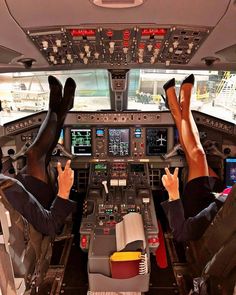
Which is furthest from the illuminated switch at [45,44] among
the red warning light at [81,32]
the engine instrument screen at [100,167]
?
the engine instrument screen at [100,167]

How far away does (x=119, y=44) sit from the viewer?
2.37m

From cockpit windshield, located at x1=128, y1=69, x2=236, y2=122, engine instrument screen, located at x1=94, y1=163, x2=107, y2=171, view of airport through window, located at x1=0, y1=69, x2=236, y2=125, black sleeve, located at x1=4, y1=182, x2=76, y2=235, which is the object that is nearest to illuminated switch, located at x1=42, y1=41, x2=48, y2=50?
black sleeve, located at x1=4, y1=182, x2=76, y2=235

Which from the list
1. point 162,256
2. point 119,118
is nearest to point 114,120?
point 119,118

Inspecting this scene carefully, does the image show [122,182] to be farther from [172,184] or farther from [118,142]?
[172,184]

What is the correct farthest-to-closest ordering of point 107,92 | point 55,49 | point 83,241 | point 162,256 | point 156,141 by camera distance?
point 107,92 → point 156,141 → point 162,256 → point 83,241 → point 55,49

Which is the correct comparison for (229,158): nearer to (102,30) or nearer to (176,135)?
(176,135)

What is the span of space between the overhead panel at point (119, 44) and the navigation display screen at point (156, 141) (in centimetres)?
98

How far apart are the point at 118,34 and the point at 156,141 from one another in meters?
1.93

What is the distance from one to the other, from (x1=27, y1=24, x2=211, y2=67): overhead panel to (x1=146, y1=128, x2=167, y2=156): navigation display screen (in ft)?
3.22

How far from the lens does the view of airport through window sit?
12.9 feet

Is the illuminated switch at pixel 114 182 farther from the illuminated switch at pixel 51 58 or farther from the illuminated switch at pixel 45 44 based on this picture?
the illuminated switch at pixel 45 44

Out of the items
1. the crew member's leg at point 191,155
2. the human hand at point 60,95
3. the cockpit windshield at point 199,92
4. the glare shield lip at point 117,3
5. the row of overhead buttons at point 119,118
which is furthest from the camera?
the cockpit windshield at point 199,92

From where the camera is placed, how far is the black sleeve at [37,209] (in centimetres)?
218

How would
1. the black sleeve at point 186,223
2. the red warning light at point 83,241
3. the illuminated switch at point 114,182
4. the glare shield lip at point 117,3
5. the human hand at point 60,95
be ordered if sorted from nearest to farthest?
1. the glare shield lip at point 117,3
2. the black sleeve at point 186,223
3. the red warning light at point 83,241
4. the illuminated switch at point 114,182
5. the human hand at point 60,95
